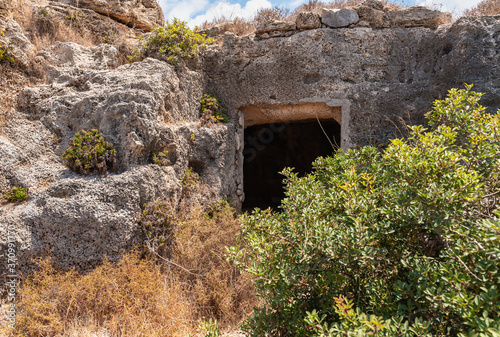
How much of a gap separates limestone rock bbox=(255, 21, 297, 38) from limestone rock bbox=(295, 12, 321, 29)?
121 millimetres

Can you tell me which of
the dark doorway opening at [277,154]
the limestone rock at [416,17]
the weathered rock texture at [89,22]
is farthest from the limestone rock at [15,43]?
the dark doorway opening at [277,154]

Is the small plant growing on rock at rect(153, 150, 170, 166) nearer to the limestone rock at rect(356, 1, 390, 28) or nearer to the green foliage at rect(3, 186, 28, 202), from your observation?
the green foliage at rect(3, 186, 28, 202)

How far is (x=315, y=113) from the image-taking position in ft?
18.8

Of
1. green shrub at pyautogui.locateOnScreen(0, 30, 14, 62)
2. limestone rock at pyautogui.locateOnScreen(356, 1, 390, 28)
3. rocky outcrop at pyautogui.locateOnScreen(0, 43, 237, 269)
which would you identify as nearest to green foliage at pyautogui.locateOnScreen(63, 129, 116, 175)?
rocky outcrop at pyautogui.locateOnScreen(0, 43, 237, 269)

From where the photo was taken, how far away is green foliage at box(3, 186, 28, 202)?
12.3 ft

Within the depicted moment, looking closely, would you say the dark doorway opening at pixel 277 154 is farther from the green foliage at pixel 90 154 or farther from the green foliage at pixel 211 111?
the green foliage at pixel 90 154

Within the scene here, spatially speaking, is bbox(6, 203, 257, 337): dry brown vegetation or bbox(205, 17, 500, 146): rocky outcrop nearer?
bbox(6, 203, 257, 337): dry brown vegetation

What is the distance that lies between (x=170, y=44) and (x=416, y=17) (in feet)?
13.4

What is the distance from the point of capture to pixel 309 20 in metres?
5.43

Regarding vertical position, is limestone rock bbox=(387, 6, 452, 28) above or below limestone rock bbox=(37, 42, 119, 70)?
above

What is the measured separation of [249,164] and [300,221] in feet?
30.2

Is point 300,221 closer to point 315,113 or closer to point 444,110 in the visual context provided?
point 444,110

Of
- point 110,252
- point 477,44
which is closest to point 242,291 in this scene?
point 110,252

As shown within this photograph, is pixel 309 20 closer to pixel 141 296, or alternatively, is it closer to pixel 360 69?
pixel 360 69
